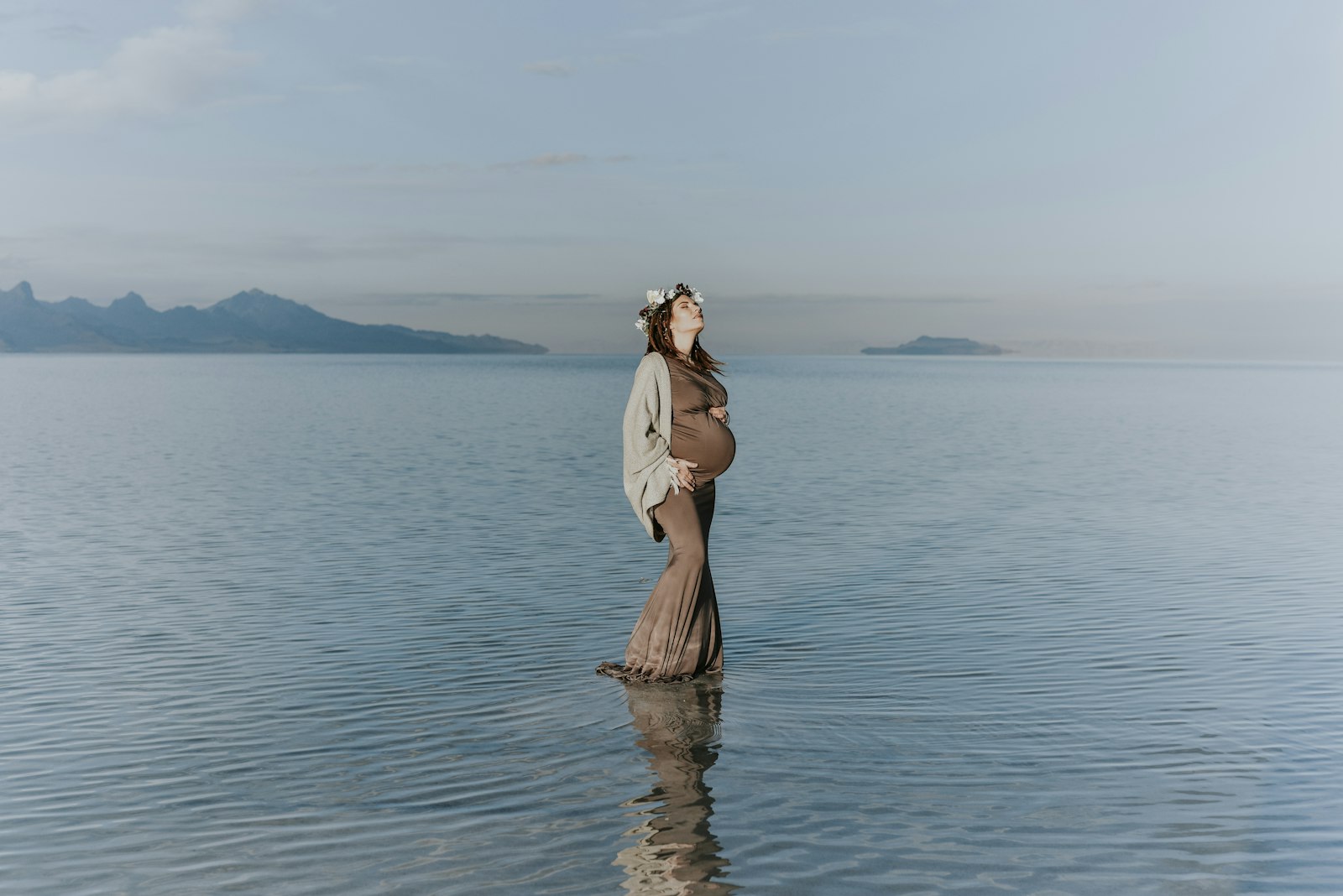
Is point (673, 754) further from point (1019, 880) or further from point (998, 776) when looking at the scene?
point (1019, 880)

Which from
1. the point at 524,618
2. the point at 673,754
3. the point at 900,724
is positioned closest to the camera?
the point at 673,754

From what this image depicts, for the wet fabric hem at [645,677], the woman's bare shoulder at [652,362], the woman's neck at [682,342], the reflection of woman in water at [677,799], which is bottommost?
the reflection of woman in water at [677,799]

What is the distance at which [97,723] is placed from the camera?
8.16 metres

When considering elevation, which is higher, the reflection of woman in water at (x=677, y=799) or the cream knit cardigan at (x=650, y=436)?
the cream knit cardigan at (x=650, y=436)

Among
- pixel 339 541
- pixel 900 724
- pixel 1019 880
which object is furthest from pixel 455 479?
pixel 1019 880

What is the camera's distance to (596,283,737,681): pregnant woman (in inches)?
349

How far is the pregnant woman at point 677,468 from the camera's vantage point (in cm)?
886

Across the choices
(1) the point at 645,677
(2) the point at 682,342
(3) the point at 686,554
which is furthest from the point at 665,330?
(1) the point at 645,677

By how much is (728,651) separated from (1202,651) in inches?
151

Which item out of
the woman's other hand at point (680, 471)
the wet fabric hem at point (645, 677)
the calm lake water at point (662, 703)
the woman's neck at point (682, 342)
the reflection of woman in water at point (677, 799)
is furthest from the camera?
the wet fabric hem at point (645, 677)

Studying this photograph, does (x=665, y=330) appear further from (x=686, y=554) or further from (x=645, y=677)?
(x=645, y=677)

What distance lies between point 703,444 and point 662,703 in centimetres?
182

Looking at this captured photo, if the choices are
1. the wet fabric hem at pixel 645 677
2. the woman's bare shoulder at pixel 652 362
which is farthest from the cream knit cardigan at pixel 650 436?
the wet fabric hem at pixel 645 677

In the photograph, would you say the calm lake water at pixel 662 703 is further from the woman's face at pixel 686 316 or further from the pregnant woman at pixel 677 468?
the woman's face at pixel 686 316
